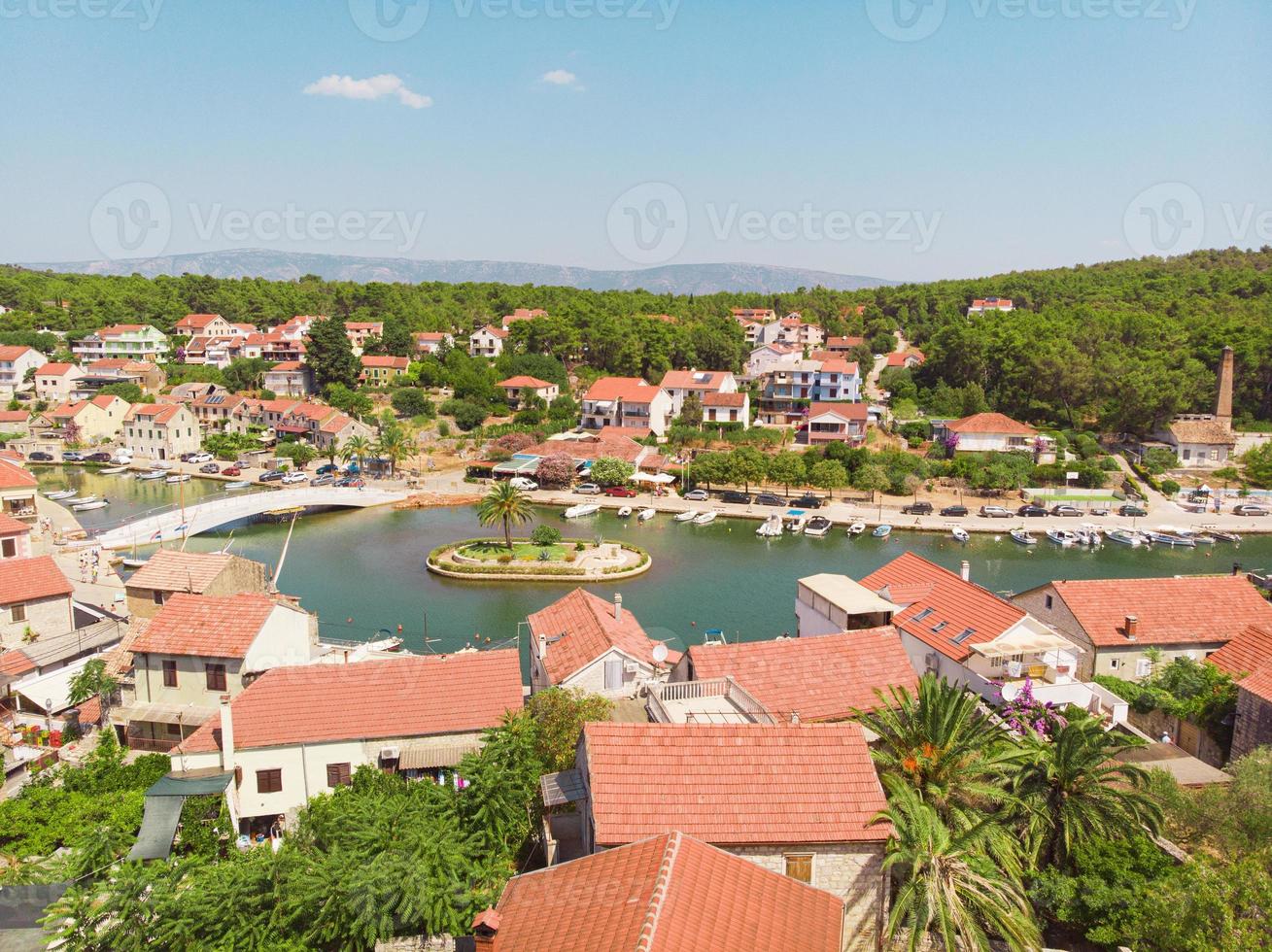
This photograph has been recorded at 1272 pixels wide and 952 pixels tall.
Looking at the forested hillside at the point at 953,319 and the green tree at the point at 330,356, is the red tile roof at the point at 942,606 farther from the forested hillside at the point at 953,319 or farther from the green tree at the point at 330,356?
the green tree at the point at 330,356

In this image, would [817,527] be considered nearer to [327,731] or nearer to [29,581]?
[327,731]

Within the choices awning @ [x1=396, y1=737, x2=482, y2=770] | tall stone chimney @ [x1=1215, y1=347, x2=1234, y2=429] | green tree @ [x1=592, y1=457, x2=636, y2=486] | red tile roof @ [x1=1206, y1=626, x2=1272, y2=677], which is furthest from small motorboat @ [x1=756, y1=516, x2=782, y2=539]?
tall stone chimney @ [x1=1215, y1=347, x2=1234, y2=429]

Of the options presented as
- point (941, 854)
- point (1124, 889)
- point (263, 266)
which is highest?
point (263, 266)

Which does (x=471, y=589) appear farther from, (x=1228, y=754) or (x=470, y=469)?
(x=1228, y=754)

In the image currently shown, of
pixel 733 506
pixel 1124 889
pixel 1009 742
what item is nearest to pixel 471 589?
pixel 733 506

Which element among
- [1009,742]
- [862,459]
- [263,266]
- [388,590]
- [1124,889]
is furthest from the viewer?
[263,266]

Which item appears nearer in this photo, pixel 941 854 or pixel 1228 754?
pixel 941 854

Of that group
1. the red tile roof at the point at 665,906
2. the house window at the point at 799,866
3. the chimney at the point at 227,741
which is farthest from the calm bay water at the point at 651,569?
the red tile roof at the point at 665,906
